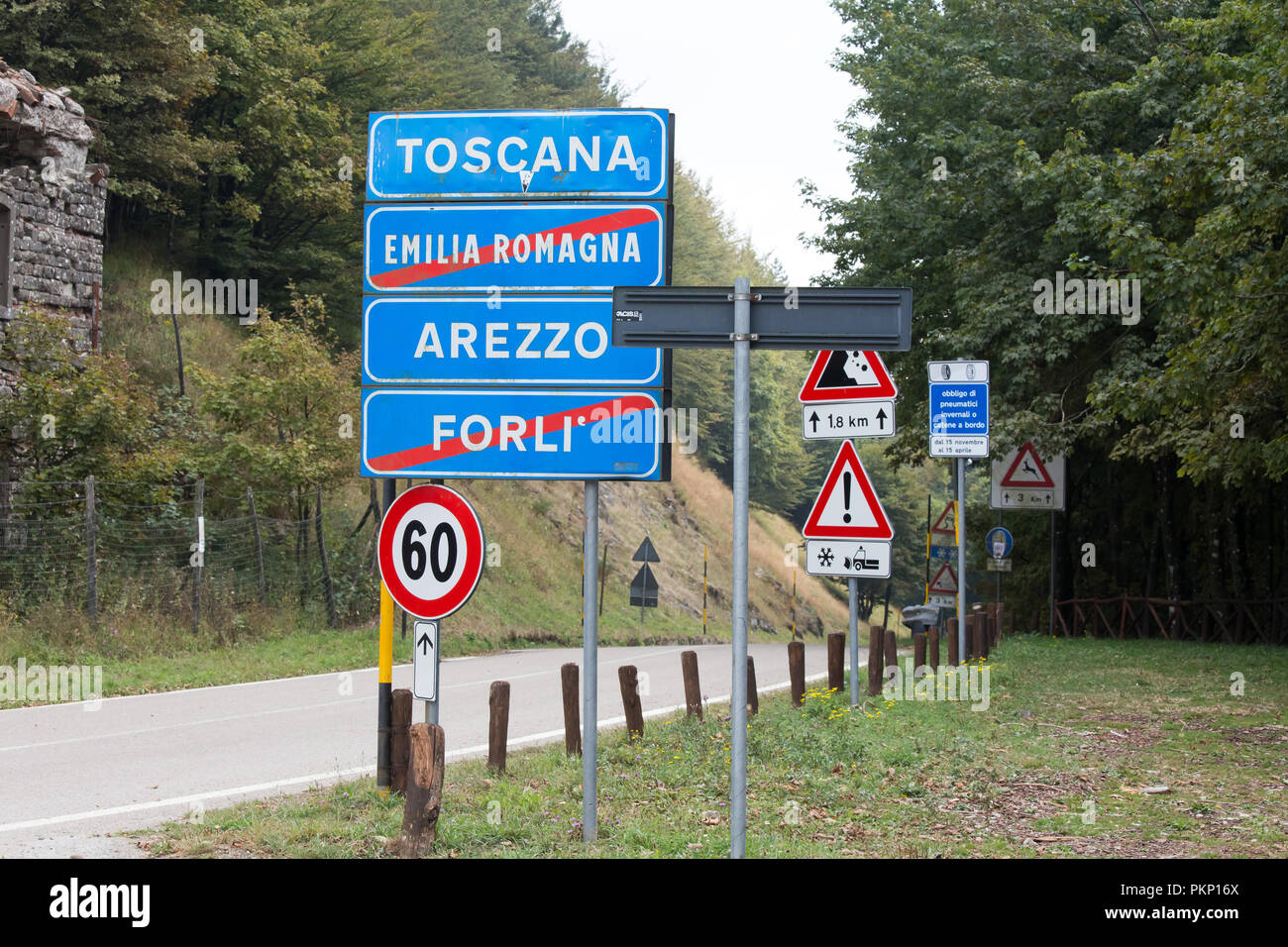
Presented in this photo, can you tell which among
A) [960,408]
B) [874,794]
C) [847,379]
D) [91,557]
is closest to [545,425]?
[874,794]

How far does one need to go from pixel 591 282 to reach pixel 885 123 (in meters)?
22.2

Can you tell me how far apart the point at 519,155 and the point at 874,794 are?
4729 mm

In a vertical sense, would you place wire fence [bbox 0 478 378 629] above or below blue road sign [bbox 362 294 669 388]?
below

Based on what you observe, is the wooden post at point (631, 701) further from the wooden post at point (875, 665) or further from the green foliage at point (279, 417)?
the green foliage at point (279, 417)

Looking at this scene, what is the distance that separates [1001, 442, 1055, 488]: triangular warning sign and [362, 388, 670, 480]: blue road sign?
45.6 ft

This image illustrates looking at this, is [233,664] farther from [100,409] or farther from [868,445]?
[868,445]

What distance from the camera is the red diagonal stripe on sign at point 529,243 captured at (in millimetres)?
7934

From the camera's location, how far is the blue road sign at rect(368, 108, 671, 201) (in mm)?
7934

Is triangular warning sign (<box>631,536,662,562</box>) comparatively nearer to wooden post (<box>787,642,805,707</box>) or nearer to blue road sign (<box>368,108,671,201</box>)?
wooden post (<box>787,642,805,707</box>)

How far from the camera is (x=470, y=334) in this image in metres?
8.06

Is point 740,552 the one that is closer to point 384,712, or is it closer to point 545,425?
point 545,425

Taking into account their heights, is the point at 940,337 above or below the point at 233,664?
above

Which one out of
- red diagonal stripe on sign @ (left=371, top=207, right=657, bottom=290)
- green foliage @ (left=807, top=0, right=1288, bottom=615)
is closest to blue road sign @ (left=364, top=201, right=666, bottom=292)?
red diagonal stripe on sign @ (left=371, top=207, right=657, bottom=290)
